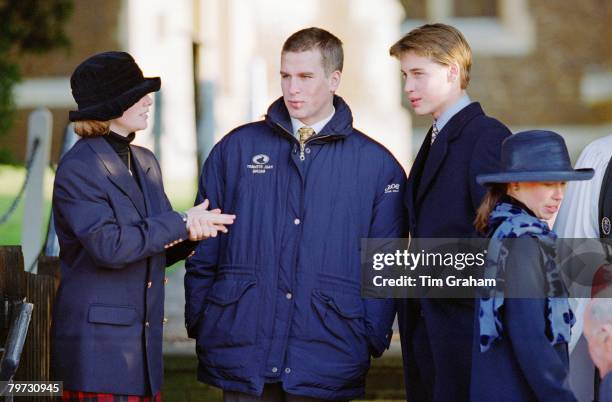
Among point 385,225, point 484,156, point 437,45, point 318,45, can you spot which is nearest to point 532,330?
point 484,156

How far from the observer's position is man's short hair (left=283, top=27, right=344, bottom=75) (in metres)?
4.26

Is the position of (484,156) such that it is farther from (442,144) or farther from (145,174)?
(145,174)

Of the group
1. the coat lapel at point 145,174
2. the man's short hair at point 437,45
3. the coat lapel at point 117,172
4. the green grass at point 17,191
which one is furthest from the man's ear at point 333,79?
the green grass at point 17,191

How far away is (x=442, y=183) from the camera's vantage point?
4.04 meters

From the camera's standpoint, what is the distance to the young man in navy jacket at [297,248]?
13.4ft

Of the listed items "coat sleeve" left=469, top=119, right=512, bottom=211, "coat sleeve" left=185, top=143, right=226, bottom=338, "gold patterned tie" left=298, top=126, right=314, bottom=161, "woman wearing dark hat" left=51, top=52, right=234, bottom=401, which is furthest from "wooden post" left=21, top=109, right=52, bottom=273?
"coat sleeve" left=469, top=119, right=512, bottom=211

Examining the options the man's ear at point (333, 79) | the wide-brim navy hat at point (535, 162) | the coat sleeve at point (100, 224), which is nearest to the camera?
the wide-brim navy hat at point (535, 162)

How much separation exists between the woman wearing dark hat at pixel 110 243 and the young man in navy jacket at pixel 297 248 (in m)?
0.29

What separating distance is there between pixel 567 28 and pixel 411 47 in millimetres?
11272

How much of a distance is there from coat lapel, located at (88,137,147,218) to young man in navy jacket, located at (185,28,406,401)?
44cm

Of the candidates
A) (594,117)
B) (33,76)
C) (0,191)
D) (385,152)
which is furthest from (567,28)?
(385,152)

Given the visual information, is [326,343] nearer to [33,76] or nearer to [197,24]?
[197,24]

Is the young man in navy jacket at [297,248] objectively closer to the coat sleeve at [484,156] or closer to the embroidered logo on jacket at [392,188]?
the embroidered logo on jacket at [392,188]

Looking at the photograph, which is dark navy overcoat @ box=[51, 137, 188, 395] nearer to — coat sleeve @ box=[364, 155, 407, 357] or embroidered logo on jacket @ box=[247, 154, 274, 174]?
embroidered logo on jacket @ box=[247, 154, 274, 174]
